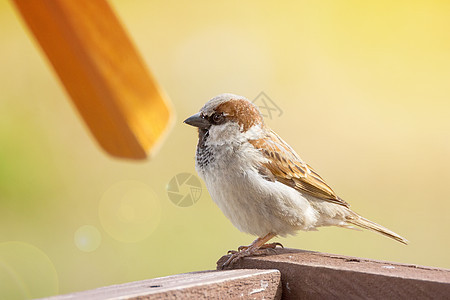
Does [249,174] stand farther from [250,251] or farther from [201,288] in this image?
[201,288]

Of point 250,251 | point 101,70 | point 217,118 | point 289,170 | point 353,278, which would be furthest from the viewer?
point 289,170

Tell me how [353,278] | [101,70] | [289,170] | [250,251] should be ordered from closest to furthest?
[101,70], [353,278], [250,251], [289,170]

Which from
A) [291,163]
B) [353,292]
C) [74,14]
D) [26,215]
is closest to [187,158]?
[26,215]

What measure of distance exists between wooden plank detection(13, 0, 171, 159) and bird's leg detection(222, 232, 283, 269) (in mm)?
389

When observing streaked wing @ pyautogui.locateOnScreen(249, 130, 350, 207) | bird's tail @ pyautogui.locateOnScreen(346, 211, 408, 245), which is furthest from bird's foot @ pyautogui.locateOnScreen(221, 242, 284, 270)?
bird's tail @ pyautogui.locateOnScreen(346, 211, 408, 245)

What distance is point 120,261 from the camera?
2121mm

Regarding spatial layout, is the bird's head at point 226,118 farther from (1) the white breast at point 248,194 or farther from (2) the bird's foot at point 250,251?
(2) the bird's foot at point 250,251

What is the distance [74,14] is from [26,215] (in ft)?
4.58

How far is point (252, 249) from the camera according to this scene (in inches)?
49.9

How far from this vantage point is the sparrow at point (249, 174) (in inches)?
52.9

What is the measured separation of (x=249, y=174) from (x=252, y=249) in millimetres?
169

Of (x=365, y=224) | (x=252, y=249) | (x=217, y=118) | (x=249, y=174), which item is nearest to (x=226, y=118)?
(x=217, y=118)

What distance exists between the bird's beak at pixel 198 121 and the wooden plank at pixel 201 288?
340mm

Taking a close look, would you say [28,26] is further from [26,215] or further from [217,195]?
[26,215]
